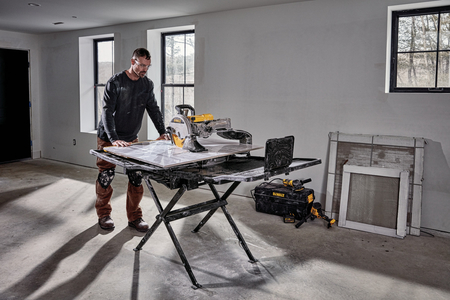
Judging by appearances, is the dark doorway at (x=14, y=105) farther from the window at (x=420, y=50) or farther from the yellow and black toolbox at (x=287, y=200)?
the window at (x=420, y=50)

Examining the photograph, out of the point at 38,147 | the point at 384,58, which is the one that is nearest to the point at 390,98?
the point at 384,58

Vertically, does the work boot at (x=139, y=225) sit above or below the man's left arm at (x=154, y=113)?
below

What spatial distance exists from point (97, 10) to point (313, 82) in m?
2.91

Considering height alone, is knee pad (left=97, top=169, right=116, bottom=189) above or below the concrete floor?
above

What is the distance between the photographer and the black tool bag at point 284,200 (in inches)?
150

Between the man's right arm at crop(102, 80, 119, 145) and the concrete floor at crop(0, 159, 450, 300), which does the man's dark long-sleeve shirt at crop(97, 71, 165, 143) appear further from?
the concrete floor at crop(0, 159, 450, 300)

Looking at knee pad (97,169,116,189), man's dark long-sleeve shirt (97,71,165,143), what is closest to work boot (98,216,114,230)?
knee pad (97,169,116,189)

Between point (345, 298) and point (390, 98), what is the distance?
216 centimetres

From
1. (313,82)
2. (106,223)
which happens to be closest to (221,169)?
(106,223)

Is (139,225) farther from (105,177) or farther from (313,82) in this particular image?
(313,82)

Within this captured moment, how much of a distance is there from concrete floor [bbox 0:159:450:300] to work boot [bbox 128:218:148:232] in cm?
7

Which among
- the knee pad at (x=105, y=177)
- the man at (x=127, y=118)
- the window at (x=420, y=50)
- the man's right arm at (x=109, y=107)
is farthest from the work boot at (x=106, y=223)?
the window at (x=420, y=50)

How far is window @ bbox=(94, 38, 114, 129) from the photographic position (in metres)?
6.37

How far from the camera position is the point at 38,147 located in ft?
23.7
